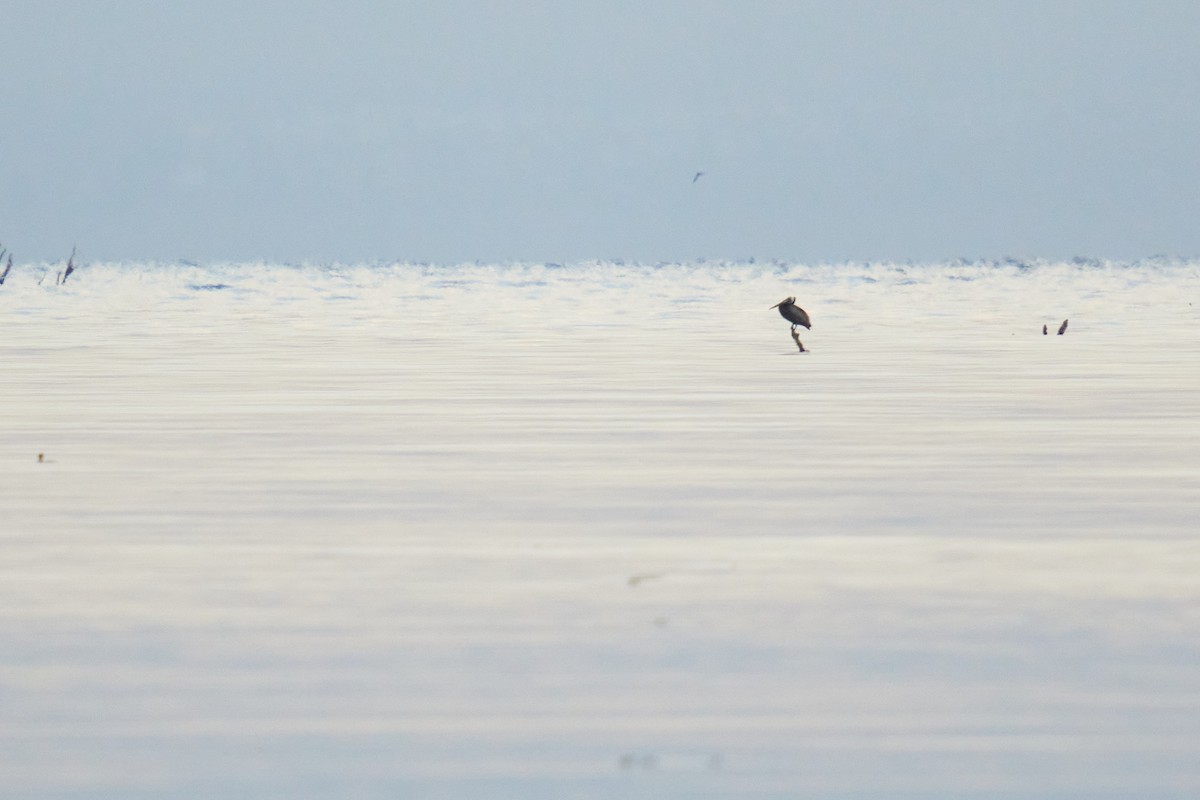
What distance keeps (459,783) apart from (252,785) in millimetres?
450

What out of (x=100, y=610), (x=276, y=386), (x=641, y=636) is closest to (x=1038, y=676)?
(x=641, y=636)

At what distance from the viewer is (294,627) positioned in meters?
5.89

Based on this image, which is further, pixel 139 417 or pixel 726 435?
pixel 139 417

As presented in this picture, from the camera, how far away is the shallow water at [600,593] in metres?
4.49

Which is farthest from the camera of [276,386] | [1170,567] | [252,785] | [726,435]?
[276,386]

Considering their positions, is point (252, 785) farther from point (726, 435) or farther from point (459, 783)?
point (726, 435)

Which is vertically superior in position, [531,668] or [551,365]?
[551,365]

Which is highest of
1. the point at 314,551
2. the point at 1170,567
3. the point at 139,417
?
the point at 139,417

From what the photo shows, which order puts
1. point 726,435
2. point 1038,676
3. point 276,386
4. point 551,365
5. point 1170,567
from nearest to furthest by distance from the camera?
point 1038,676 → point 1170,567 → point 726,435 → point 276,386 → point 551,365

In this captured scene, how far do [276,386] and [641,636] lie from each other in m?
10.6

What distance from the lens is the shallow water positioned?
4.49 m

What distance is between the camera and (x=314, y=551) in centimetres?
730

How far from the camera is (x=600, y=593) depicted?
6.46 meters

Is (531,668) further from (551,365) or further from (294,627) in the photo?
(551,365)
